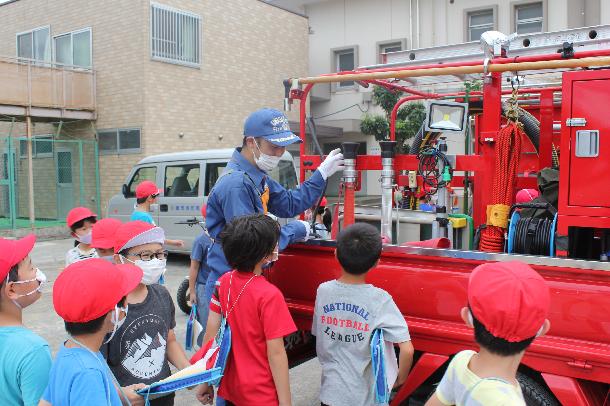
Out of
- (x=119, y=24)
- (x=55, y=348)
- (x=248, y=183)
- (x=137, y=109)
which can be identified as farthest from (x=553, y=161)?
(x=119, y=24)

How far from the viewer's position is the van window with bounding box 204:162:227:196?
925 centimetres

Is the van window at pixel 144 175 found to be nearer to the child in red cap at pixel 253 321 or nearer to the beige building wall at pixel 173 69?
the beige building wall at pixel 173 69

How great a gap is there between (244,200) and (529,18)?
49.6 ft

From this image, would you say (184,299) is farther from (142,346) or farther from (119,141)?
(119,141)

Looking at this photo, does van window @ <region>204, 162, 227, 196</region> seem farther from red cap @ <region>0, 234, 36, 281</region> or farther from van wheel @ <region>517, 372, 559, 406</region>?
van wheel @ <region>517, 372, 559, 406</region>

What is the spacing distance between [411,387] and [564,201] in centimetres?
119

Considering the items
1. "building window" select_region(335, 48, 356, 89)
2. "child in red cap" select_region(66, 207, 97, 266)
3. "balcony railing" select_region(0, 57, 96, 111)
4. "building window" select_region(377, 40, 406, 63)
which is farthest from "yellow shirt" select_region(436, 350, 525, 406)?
"building window" select_region(335, 48, 356, 89)

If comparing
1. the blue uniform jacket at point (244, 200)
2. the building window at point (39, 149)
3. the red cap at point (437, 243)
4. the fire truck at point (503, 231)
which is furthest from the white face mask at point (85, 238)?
the building window at point (39, 149)

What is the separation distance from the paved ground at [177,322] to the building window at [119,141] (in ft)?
9.53

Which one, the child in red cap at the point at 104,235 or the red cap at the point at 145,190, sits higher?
the red cap at the point at 145,190

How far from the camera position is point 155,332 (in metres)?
2.62

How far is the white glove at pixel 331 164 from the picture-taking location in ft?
11.4

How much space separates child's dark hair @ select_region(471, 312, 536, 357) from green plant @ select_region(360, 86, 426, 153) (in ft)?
38.2

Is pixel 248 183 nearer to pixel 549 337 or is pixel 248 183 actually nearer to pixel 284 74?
pixel 549 337
